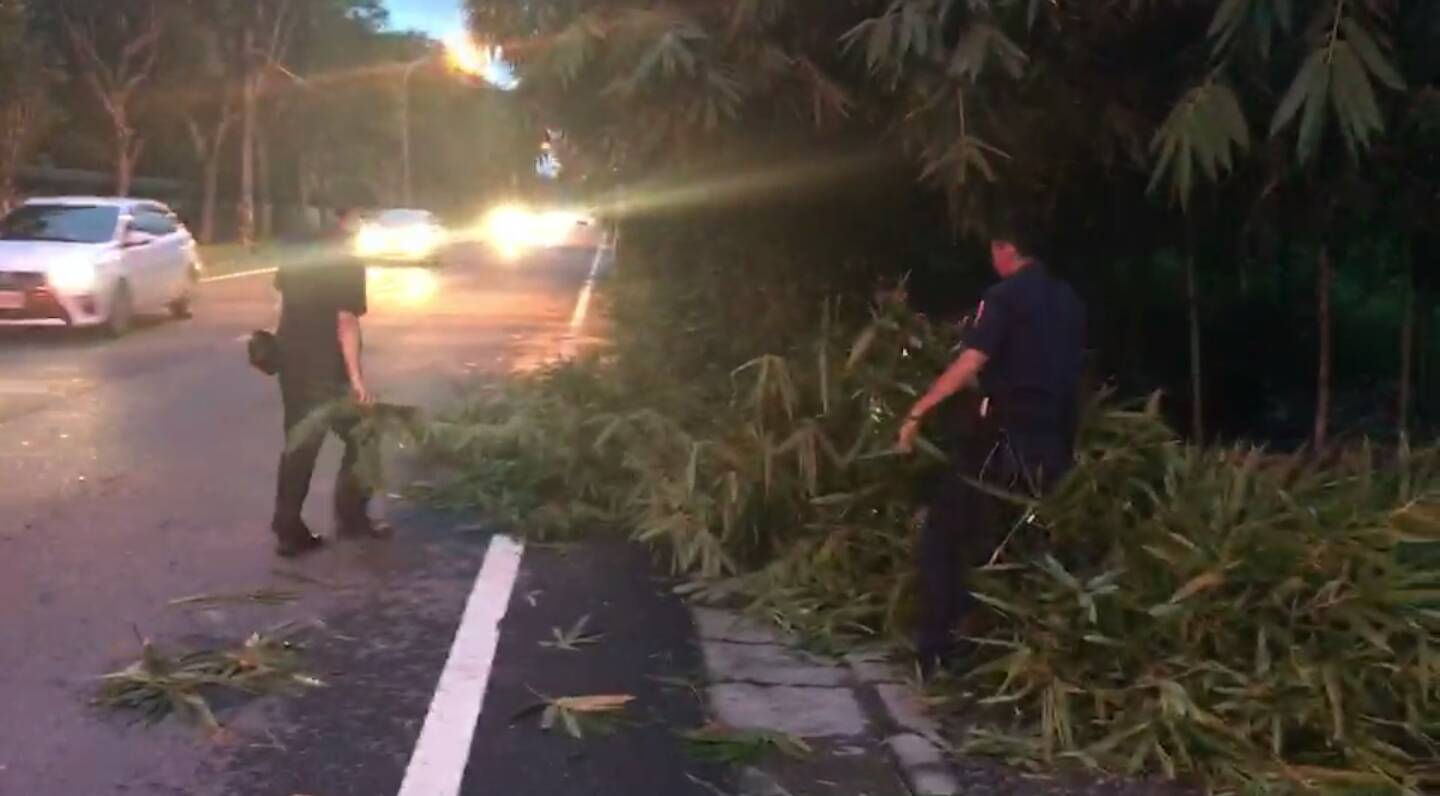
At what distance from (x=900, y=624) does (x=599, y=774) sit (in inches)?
67.0

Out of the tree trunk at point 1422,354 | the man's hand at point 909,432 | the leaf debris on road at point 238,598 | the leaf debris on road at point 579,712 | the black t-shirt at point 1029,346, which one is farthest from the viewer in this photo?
the tree trunk at point 1422,354

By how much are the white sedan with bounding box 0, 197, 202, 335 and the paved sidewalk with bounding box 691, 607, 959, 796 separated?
13343 mm

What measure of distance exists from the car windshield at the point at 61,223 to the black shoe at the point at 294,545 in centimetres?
1245

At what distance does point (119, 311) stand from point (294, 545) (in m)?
12.2

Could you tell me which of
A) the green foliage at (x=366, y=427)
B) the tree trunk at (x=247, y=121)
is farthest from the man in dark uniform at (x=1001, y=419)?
the tree trunk at (x=247, y=121)

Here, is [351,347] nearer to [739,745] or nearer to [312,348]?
[312,348]

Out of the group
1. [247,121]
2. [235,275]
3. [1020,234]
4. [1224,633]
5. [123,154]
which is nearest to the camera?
[1224,633]

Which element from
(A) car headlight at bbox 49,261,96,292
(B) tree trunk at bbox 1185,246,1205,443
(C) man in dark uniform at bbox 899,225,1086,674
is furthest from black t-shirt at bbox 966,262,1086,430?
(A) car headlight at bbox 49,261,96,292

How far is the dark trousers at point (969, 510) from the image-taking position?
5.89 metres

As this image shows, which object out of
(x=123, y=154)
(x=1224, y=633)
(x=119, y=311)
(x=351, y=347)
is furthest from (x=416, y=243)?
(x=1224, y=633)

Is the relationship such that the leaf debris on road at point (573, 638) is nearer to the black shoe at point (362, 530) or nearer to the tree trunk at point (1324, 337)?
the black shoe at point (362, 530)

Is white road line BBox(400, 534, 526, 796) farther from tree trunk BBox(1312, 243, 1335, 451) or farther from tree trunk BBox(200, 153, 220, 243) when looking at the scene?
tree trunk BBox(200, 153, 220, 243)

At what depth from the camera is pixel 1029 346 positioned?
5781 mm

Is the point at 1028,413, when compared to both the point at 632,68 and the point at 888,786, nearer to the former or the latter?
the point at 888,786
